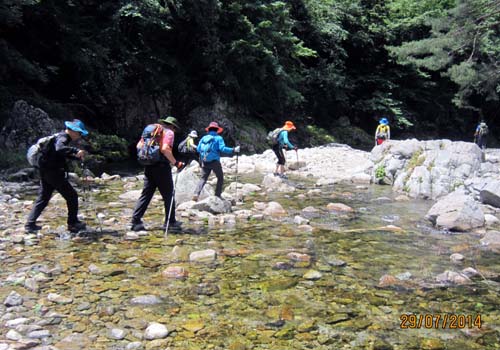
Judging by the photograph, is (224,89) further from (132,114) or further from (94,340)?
(94,340)

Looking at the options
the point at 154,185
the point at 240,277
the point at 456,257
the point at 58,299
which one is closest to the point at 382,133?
the point at 456,257

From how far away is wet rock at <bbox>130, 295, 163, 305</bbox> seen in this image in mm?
4758

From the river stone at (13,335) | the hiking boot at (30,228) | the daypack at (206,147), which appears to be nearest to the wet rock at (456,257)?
the daypack at (206,147)

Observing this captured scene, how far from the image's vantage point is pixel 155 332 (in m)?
4.07

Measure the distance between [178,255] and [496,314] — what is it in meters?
4.10

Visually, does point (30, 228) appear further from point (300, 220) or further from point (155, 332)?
point (300, 220)

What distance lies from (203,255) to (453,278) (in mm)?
3405

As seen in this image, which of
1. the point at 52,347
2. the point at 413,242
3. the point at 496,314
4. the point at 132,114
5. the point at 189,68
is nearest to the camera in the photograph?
the point at 52,347

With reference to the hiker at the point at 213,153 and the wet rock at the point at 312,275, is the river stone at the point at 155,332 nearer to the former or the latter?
the wet rock at the point at 312,275

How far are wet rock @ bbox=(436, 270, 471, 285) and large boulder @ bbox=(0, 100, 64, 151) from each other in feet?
44.3

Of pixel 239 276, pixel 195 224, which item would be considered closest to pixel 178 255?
pixel 239 276

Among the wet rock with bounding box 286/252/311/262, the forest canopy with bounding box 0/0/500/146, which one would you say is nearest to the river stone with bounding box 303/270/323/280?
the wet rock with bounding box 286/252/311/262

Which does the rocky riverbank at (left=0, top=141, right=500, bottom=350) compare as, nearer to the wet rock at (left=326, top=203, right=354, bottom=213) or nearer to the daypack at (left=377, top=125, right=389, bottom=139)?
the wet rock at (left=326, top=203, right=354, bottom=213)

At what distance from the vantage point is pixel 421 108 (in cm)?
3997
